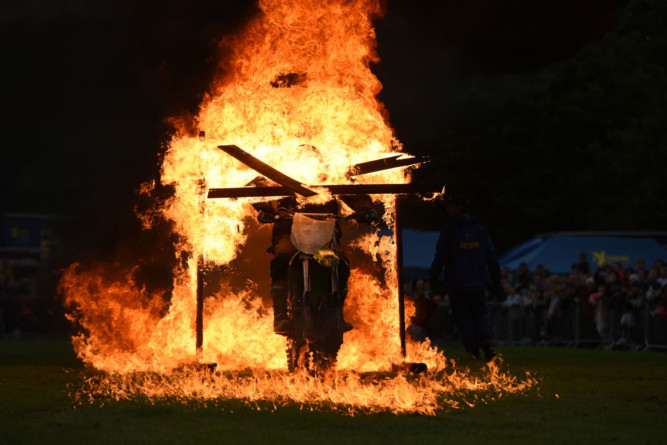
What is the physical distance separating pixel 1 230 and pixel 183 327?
17394 millimetres

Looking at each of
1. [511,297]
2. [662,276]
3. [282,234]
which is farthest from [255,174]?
[511,297]

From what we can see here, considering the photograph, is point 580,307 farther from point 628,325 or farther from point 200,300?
point 200,300

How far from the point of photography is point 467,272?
16.2 m

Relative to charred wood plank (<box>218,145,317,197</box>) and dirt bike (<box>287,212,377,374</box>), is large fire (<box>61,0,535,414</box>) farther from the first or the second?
dirt bike (<box>287,212,377,374</box>)

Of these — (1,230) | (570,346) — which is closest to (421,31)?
(570,346)

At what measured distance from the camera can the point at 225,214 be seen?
15531 millimetres

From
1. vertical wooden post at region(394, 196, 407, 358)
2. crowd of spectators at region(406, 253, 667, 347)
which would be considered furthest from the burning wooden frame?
crowd of spectators at region(406, 253, 667, 347)

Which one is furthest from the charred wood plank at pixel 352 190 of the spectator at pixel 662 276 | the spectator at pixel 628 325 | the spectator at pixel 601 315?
the spectator at pixel 601 315

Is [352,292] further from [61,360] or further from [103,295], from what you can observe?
[61,360]

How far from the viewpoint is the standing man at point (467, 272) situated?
16.2 metres

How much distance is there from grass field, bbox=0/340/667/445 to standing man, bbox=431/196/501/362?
119 inches

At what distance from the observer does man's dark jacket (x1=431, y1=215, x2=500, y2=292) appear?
1617 centimetres

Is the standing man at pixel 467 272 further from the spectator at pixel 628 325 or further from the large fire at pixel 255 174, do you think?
the spectator at pixel 628 325

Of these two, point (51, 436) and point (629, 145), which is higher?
point (629, 145)
